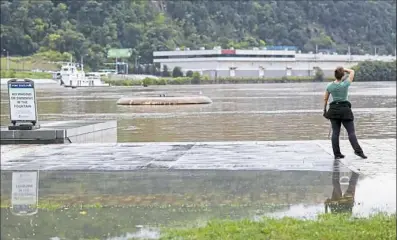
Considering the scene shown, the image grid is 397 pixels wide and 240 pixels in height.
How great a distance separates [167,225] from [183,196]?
4.68 ft

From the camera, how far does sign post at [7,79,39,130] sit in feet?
52.1

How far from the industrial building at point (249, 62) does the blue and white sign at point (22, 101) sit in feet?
503

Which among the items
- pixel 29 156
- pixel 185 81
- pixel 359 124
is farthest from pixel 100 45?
pixel 29 156

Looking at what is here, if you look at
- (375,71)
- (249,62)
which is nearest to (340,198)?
(375,71)

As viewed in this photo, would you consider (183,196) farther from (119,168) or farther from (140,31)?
(140,31)

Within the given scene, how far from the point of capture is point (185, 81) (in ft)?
505

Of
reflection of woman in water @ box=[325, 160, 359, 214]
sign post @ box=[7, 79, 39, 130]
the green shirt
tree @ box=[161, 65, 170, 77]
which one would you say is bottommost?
tree @ box=[161, 65, 170, 77]

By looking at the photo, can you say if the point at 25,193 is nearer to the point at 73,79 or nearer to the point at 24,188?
the point at 24,188

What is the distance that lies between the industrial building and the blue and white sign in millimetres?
153318

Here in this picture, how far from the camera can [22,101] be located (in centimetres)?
1605

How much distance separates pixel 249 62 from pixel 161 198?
169 meters

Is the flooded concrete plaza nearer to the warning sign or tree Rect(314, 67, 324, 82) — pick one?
the warning sign

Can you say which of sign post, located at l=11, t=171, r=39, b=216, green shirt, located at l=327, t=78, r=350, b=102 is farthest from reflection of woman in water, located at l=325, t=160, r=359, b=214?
sign post, located at l=11, t=171, r=39, b=216

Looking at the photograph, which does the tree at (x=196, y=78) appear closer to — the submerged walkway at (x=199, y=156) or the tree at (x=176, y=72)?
the tree at (x=176, y=72)
